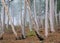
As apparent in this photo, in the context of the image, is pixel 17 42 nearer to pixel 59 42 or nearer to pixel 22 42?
pixel 22 42

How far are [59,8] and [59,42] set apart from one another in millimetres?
19595

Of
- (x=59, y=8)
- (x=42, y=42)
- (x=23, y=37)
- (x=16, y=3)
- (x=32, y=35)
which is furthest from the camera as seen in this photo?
(x=16, y=3)

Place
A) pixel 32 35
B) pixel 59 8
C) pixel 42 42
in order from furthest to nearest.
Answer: pixel 59 8 → pixel 32 35 → pixel 42 42

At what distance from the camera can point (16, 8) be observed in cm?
3788

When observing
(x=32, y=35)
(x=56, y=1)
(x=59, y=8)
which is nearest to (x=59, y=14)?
(x=59, y=8)

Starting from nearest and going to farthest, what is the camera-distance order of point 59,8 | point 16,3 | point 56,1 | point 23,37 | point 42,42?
point 42,42, point 23,37, point 56,1, point 59,8, point 16,3

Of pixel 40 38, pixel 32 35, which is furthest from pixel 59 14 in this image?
pixel 40 38

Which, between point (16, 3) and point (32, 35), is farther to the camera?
point (16, 3)

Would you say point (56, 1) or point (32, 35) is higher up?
point (56, 1)

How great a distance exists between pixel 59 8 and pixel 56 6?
1794 mm

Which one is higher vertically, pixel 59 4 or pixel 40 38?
pixel 59 4

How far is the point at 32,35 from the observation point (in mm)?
11602

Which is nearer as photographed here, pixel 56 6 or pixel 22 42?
pixel 22 42

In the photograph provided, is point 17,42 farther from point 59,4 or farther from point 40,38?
point 59,4
